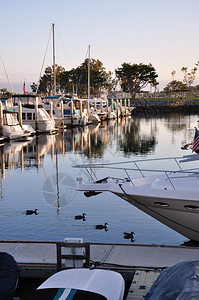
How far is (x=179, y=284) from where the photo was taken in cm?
561

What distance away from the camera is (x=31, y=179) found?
23.1m

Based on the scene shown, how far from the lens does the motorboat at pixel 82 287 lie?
6414mm

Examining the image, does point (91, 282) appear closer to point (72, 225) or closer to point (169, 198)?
point (169, 198)

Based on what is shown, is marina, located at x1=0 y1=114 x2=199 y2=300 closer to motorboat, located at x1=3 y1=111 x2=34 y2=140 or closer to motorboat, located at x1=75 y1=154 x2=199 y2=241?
motorboat, located at x1=75 y1=154 x2=199 y2=241

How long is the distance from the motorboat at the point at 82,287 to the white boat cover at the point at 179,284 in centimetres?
75

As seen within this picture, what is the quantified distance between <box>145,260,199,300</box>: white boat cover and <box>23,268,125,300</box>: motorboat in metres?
0.75

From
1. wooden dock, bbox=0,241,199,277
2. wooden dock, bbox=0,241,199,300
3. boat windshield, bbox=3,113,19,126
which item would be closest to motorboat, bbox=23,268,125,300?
wooden dock, bbox=0,241,199,300

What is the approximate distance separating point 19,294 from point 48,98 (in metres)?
50.7

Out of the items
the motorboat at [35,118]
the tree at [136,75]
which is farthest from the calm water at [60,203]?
the tree at [136,75]

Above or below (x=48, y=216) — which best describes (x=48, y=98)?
above

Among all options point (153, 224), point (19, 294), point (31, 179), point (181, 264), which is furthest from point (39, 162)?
point (181, 264)

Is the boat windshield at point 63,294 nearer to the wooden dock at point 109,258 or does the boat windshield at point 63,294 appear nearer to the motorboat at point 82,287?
the motorboat at point 82,287

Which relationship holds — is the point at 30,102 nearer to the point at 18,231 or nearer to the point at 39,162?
the point at 39,162

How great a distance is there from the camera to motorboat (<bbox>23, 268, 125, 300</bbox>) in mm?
6414
